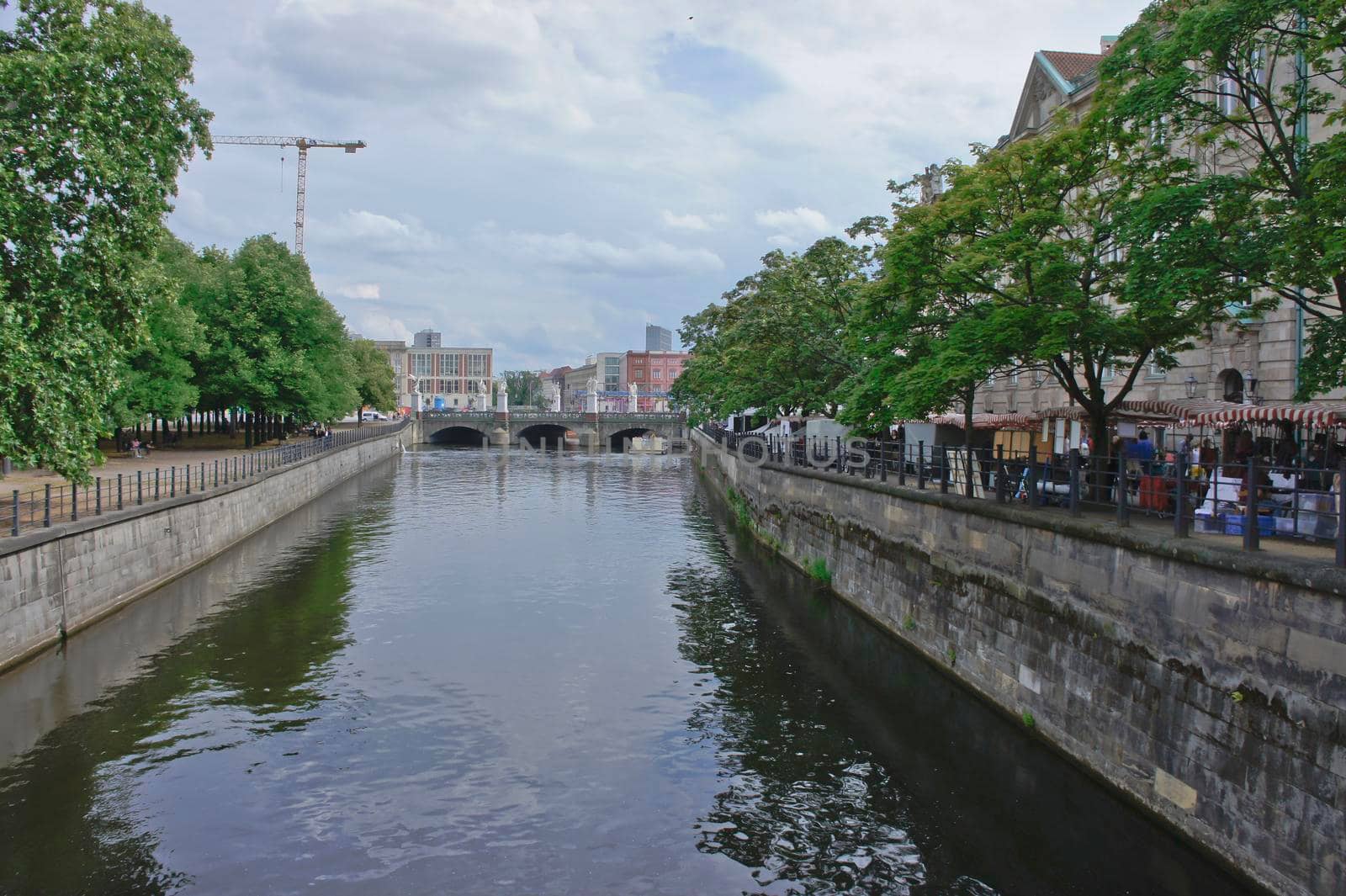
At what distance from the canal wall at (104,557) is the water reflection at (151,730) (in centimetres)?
65

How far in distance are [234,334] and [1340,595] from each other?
52.2m

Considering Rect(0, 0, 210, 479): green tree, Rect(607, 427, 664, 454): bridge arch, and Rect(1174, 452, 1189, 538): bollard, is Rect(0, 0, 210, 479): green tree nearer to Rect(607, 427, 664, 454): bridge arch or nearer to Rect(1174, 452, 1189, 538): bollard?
Rect(1174, 452, 1189, 538): bollard

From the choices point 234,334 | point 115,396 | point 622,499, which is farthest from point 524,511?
point 234,334

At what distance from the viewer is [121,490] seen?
2262cm

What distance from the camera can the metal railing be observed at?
62.9 feet

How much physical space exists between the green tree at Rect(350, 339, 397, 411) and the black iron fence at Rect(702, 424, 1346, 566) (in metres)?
77.5

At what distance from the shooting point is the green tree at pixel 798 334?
33.3 meters

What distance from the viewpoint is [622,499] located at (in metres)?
49.8

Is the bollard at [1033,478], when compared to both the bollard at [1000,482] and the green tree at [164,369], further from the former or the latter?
the green tree at [164,369]

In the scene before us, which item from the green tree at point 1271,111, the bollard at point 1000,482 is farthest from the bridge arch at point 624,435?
the green tree at point 1271,111

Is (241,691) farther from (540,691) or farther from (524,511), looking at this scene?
(524,511)

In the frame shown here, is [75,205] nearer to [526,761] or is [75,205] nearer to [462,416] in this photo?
[526,761]

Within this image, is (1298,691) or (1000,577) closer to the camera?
(1298,691)

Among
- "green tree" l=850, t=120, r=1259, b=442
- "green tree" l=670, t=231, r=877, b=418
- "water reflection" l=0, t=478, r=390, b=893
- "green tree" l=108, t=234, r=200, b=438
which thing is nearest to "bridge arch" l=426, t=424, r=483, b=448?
"green tree" l=108, t=234, r=200, b=438
